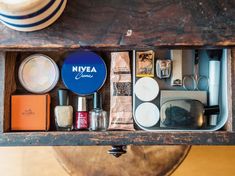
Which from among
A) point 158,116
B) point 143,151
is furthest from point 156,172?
point 158,116

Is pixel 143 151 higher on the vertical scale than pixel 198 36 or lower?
lower

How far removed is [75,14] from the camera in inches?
29.7

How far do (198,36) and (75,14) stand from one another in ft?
0.84

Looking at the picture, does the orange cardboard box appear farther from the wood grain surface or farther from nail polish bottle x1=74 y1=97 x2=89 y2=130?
the wood grain surface

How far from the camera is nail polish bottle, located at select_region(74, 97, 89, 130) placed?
0.86m

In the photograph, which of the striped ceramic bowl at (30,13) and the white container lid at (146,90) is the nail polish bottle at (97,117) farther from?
the striped ceramic bowl at (30,13)

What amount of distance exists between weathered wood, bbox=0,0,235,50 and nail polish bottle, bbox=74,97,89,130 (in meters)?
0.16

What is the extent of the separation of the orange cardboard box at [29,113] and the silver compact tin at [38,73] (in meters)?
0.03

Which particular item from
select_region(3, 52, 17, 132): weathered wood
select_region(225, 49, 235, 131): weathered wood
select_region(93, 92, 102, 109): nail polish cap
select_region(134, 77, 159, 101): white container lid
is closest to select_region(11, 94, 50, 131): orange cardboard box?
select_region(3, 52, 17, 132): weathered wood

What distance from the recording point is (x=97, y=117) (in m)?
0.86

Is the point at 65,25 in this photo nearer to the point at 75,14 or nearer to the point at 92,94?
the point at 75,14

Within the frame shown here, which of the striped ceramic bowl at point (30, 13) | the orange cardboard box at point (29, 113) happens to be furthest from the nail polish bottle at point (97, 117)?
the striped ceramic bowl at point (30, 13)

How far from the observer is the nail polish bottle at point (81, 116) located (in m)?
0.86

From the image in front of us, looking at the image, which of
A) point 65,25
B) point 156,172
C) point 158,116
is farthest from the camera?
point 156,172
